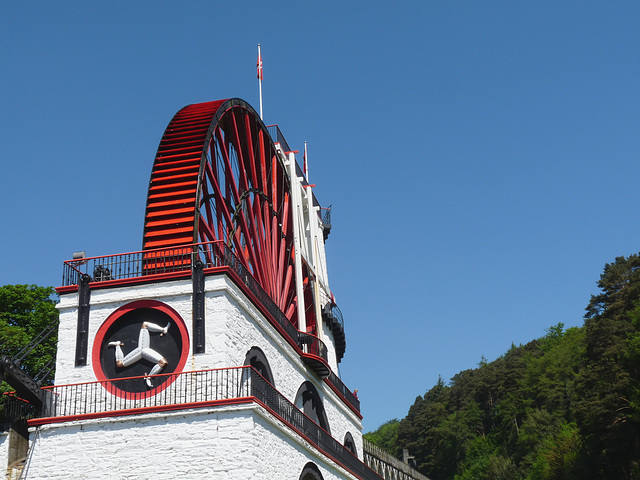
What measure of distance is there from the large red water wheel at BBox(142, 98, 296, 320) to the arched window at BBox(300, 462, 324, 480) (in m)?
6.57

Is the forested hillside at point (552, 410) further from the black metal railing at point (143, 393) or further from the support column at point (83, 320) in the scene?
the support column at point (83, 320)

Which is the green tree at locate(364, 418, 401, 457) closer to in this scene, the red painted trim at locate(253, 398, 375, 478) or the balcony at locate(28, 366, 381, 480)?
the red painted trim at locate(253, 398, 375, 478)

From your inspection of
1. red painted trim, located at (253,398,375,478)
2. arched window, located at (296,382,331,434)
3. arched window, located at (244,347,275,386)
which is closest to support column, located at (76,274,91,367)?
arched window, located at (244,347,275,386)

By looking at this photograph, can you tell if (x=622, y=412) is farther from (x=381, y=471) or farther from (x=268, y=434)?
(x=268, y=434)

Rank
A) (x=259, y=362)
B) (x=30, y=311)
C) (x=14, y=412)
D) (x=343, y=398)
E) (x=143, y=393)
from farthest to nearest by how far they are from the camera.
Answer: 1. (x=30, y=311)
2. (x=343, y=398)
3. (x=259, y=362)
4. (x=14, y=412)
5. (x=143, y=393)

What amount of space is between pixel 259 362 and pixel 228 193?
826 cm

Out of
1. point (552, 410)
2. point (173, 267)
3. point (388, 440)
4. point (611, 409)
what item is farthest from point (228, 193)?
point (388, 440)

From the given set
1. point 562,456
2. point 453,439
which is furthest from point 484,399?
point 562,456

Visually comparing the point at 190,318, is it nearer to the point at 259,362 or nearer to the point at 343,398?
the point at 259,362

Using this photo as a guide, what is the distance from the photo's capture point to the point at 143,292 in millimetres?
20656

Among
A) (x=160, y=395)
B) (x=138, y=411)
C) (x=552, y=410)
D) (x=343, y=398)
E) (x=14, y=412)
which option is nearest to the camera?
(x=138, y=411)

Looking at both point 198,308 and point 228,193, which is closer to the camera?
point 198,308

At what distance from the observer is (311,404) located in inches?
1047

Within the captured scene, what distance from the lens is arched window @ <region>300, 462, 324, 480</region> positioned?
22281 millimetres
